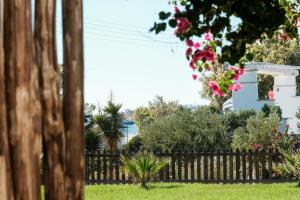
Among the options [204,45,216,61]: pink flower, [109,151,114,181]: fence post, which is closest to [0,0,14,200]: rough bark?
[204,45,216,61]: pink flower

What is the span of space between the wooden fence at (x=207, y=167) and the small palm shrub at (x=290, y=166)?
0.71 metres

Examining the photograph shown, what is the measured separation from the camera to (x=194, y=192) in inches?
469

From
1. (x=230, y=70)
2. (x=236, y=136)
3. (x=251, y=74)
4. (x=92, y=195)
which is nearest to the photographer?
(x=230, y=70)

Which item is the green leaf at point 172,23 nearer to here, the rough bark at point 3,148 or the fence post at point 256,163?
the rough bark at point 3,148

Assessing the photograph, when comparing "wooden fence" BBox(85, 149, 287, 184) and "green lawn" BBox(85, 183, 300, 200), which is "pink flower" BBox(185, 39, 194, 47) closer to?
"green lawn" BBox(85, 183, 300, 200)

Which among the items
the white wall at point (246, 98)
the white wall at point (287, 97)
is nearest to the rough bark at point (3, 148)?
the white wall at point (246, 98)

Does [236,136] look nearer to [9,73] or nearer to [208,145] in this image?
[208,145]

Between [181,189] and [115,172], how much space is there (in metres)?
2.86

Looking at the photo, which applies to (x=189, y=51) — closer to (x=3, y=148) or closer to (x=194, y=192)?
(x=3, y=148)

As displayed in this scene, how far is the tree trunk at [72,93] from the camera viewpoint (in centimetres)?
254

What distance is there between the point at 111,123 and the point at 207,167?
30.2 ft

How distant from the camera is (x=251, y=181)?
14.4 metres

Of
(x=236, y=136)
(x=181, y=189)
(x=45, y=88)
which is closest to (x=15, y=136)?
(x=45, y=88)

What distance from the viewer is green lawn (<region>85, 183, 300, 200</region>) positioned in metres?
11.1
